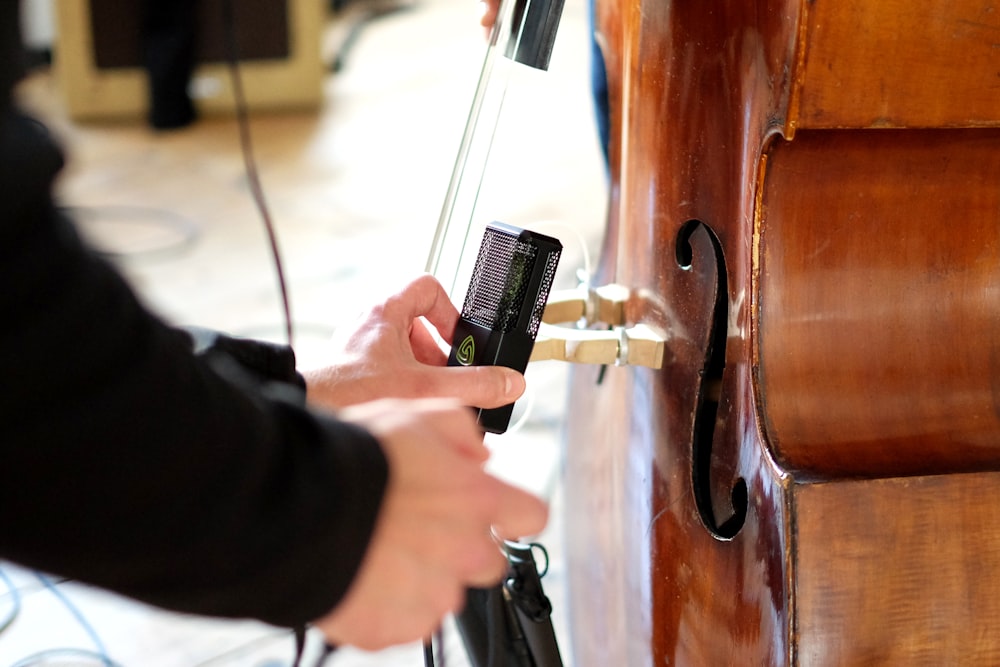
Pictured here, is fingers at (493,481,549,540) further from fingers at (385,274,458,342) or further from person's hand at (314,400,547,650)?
fingers at (385,274,458,342)

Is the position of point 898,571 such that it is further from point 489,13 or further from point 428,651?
point 489,13

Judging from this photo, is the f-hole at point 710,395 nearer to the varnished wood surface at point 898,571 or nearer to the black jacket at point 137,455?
the varnished wood surface at point 898,571

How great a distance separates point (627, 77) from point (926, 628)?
18.1 inches

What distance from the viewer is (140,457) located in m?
0.34

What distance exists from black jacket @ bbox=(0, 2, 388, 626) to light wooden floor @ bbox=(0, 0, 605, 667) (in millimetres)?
926

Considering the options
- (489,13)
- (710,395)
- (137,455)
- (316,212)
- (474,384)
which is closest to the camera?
(137,455)

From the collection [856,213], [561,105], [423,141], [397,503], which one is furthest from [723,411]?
[561,105]

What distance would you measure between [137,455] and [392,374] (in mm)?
304

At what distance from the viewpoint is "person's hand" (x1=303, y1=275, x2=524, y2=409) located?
2.03ft

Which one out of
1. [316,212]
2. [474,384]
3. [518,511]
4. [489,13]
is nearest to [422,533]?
[518,511]

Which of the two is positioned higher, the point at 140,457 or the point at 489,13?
the point at 489,13

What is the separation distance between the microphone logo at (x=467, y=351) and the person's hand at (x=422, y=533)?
28cm

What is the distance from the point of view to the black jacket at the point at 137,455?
0.32 meters

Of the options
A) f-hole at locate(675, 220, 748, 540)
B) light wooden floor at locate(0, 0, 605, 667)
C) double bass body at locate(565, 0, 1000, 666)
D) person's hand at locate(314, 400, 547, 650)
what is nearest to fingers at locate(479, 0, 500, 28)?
double bass body at locate(565, 0, 1000, 666)
